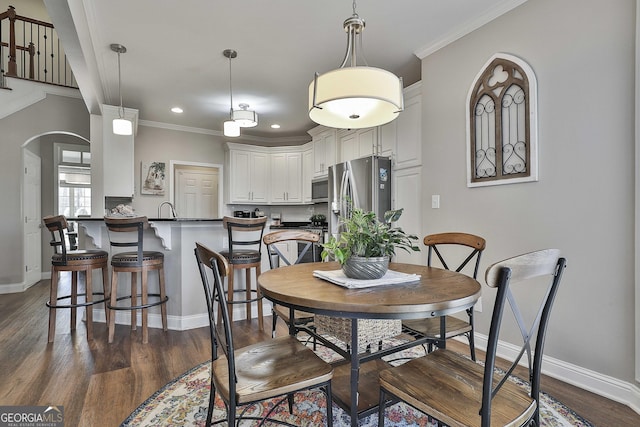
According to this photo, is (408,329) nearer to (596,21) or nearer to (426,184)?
(426,184)

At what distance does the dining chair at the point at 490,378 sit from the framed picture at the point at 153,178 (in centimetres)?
510

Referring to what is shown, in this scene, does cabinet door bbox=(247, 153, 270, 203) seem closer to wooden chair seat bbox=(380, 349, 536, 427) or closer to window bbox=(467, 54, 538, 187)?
window bbox=(467, 54, 538, 187)

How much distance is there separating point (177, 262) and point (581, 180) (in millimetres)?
3222

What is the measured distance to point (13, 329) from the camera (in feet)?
9.82

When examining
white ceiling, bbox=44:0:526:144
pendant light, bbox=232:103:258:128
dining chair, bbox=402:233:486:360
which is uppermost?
white ceiling, bbox=44:0:526:144

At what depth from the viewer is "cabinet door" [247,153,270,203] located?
19.5 ft

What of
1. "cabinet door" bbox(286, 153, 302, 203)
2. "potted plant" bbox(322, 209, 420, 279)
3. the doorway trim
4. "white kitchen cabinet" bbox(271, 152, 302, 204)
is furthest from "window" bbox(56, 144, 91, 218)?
"potted plant" bbox(322, 209, 420, 279)

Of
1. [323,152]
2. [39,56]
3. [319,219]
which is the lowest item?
[319,219]

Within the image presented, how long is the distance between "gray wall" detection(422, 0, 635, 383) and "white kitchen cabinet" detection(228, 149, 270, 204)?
4194 millimetres

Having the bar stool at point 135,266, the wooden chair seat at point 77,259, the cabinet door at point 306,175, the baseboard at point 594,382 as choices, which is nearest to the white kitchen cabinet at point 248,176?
the cabinet door at point 306,175

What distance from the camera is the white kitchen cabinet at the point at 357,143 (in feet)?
13.0

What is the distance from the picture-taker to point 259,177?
236 inches

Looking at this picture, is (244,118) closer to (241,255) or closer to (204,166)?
(241,255)

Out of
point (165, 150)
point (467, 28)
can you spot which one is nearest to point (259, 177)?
point (165, 150)
